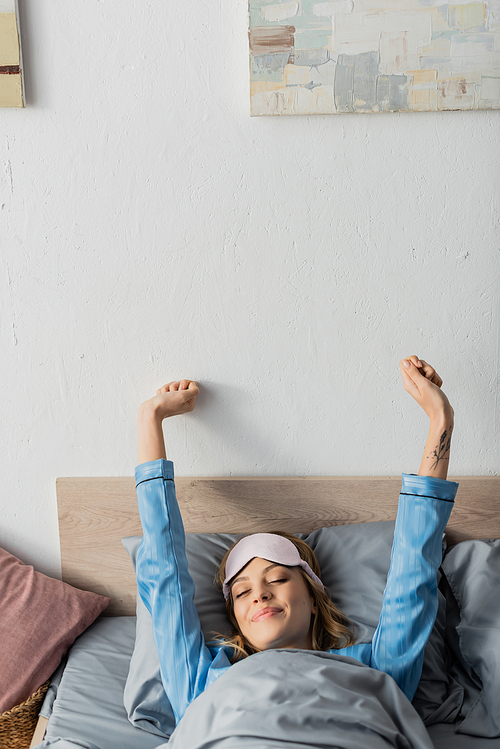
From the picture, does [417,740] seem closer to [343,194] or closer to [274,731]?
[274,731]

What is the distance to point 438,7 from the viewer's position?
1185 millimetres

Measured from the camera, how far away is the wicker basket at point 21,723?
46.2 inches

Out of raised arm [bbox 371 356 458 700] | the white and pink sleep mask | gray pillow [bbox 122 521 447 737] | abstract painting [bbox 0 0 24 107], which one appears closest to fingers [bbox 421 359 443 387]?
raised arm [bbox 371 356 458 700]

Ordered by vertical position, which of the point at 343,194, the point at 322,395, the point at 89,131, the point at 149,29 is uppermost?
the point at 149,29

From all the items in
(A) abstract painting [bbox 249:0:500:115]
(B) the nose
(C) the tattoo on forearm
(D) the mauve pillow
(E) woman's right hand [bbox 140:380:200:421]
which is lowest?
(D) the mauve pillow

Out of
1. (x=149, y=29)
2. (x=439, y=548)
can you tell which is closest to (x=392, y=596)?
(x=439, y=548)

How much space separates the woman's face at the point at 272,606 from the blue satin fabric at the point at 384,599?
8cm

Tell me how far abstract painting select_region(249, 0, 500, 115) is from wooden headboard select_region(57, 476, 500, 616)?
0.86m

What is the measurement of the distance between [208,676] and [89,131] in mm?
1177

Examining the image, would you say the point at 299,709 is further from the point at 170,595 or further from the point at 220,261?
the point at 220,261

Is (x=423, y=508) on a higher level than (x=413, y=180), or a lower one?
lower

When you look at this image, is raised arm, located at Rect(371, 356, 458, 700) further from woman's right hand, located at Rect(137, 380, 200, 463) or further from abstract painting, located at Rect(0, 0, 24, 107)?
abstract painting, located at Rect(0, 0, 24, 107)

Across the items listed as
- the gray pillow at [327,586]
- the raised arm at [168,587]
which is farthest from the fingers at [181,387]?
the gray pillow at [327,586]

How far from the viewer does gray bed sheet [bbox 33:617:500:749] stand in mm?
1069
